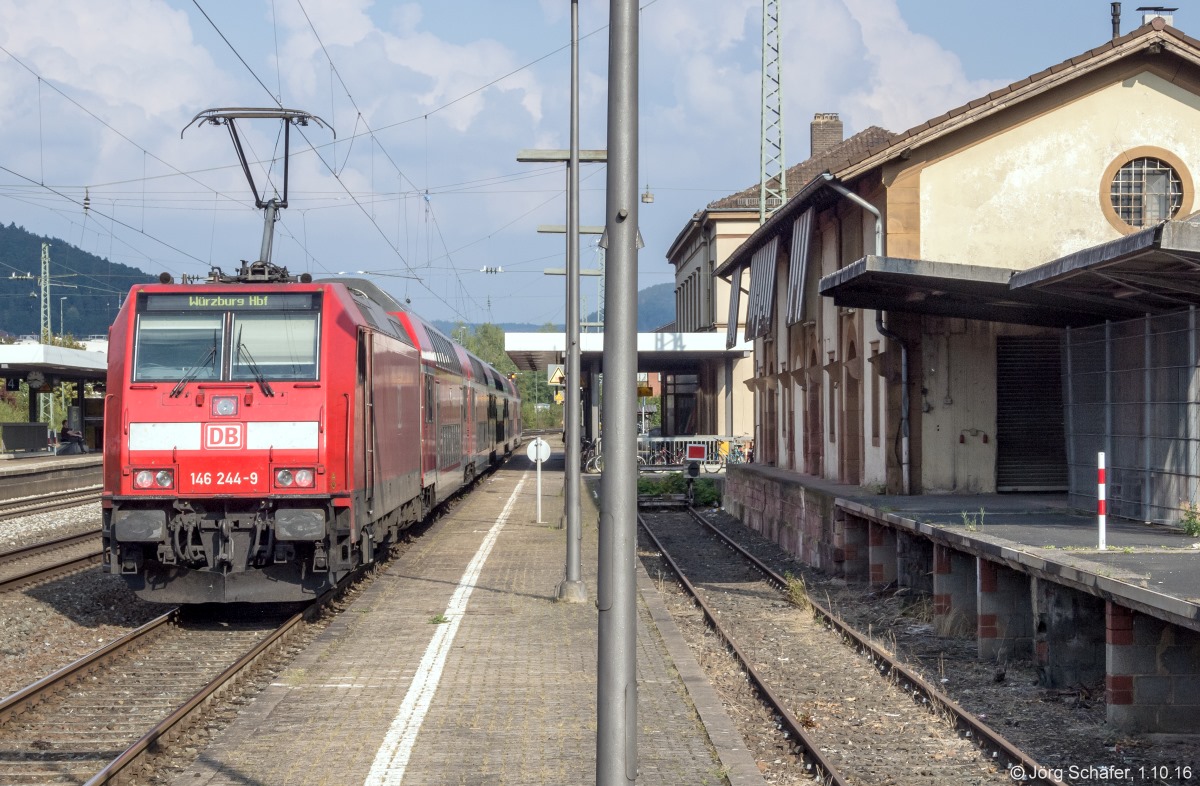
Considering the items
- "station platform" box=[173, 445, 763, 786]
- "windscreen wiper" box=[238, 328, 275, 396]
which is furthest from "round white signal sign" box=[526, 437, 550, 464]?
"windscreen wiper" box=[238, 328, 275, 396]

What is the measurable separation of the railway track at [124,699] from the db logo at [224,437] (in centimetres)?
175

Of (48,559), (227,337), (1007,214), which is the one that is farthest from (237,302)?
(1007,214)

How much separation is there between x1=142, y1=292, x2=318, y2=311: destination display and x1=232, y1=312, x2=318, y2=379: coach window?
8cm

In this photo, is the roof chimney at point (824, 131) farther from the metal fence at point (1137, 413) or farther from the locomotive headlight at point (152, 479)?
the locomotive headlight at point (152, 479)

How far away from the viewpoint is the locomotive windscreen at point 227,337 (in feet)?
40.5

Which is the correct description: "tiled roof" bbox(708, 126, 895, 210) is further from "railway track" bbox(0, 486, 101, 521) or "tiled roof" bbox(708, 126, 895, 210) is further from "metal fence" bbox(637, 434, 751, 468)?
"railway track" bbox(0, 486, 101, 521)

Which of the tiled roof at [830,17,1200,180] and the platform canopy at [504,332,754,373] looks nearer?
the tiled roof at [830,17,1200,180]

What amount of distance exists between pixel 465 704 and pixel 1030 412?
12589 mm

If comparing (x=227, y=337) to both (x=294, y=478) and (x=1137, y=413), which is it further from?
(x=1137, y=413)

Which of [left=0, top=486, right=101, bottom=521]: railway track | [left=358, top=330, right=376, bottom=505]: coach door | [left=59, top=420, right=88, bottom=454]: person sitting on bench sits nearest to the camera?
[left=358, top=330, right=376, bottom=505]: coach door

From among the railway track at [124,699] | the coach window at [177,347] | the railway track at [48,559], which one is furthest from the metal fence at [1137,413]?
the railway track at [48,559]

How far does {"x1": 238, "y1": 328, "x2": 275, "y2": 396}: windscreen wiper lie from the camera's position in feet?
40.1

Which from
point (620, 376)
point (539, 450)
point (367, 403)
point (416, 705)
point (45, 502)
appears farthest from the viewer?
point (45, 502)

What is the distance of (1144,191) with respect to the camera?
63.5ft
